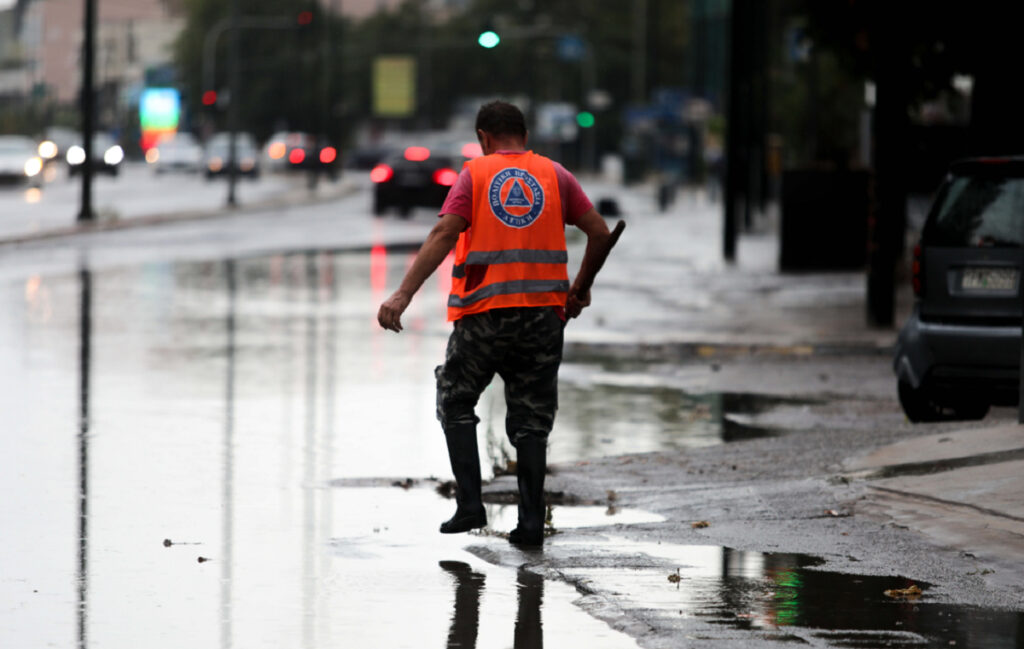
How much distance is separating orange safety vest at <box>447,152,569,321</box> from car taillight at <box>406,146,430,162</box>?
121 ft

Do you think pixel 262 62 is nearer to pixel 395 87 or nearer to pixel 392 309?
pixel 395 87

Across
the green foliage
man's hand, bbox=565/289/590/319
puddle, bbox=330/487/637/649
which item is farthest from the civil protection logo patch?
the green foliage

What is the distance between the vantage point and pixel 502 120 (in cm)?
831

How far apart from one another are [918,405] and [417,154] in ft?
110

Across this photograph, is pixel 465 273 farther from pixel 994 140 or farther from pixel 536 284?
pixel 994 140

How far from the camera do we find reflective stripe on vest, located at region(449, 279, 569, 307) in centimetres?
818

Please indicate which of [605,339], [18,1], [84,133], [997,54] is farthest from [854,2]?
[18,1]

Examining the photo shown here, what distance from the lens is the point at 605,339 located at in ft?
58.6

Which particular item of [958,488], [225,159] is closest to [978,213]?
[958,488]

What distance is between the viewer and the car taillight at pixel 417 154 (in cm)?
4509

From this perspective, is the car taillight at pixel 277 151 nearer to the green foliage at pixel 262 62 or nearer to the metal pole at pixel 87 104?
the green foliage at pixel 262 62

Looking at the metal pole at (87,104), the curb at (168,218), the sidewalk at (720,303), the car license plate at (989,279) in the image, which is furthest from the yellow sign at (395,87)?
the car license plate at (989,279)

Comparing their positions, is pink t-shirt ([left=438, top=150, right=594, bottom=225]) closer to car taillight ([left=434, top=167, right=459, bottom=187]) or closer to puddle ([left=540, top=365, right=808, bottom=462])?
puddle ([left=540, top=365, right=808, bottom=462])

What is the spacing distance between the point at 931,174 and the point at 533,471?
20644 mm
